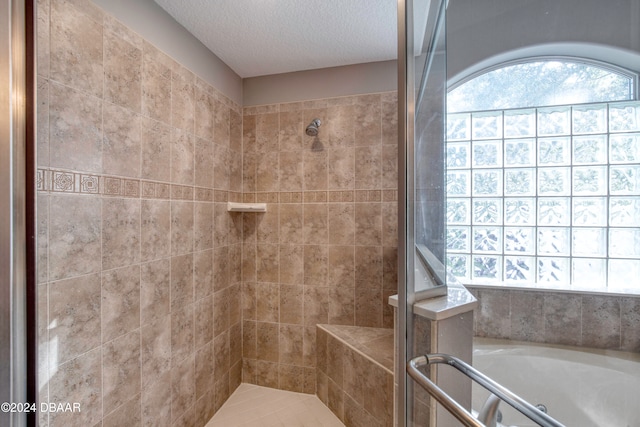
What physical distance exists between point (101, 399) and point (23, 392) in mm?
292

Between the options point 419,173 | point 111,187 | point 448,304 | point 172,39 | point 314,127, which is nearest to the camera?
point 448,304

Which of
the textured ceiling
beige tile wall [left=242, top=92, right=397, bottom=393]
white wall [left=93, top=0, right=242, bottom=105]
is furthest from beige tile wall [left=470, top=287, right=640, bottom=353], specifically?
white wall [left=93, top=0, right=242, bottom=105]

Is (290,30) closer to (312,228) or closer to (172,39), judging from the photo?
(172,39)

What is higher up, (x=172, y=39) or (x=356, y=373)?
(x=172, y=39)

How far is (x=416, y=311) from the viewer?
2.99 ft

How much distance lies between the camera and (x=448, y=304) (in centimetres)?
87

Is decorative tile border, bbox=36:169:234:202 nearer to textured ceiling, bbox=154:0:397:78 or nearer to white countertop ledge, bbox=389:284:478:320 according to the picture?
textured ceiling, bbox=154:0:397:78

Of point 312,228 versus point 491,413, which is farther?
point 312,228

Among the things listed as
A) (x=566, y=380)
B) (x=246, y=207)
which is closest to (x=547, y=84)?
(x=566, y=380)

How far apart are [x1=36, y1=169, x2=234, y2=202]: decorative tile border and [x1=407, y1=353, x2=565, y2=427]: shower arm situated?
132 cm

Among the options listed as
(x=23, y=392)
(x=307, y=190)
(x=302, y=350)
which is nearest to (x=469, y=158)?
(x=307, y=190)

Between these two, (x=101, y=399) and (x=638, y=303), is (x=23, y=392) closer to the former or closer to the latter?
(x=101, y=399)

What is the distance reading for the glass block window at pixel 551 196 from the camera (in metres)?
0.55

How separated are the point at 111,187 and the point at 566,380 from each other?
166 centimetres
